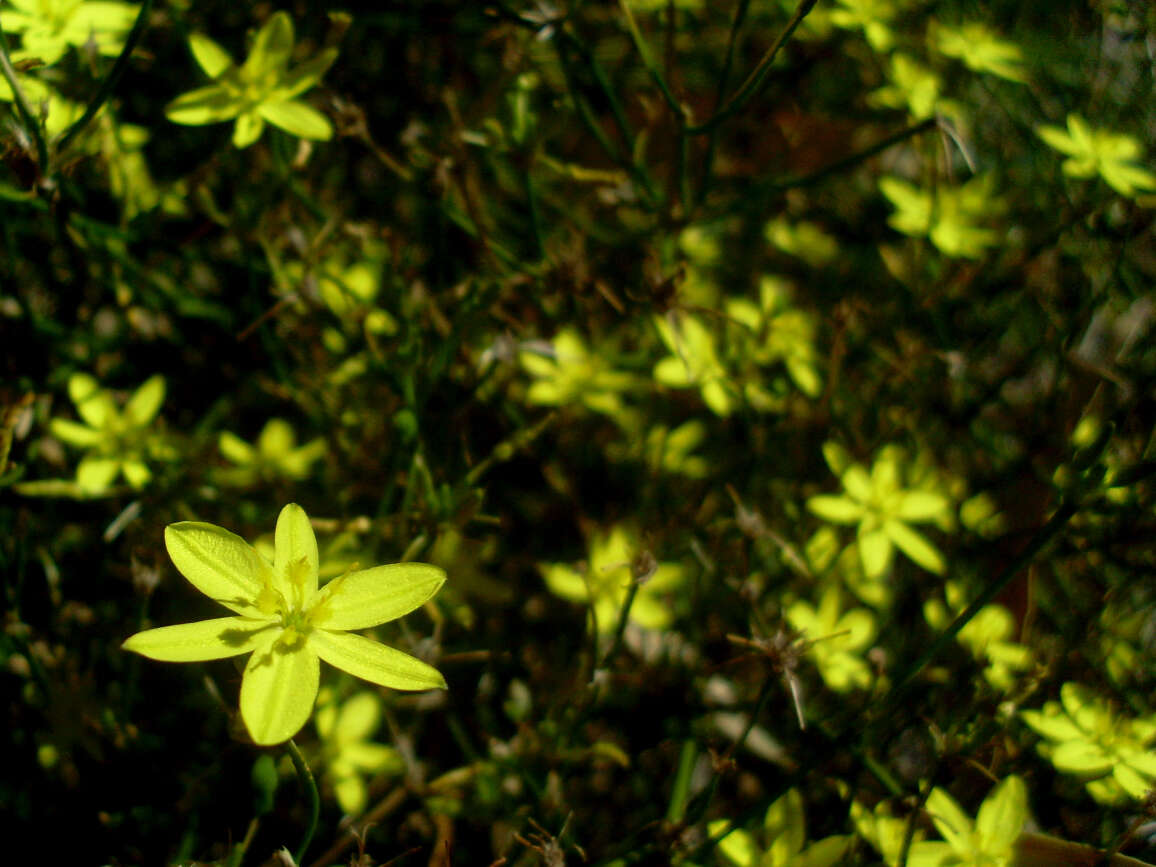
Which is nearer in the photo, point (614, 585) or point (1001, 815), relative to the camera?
point (1001, 815)

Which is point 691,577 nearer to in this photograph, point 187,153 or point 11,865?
point 11,865

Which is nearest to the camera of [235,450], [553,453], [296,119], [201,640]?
[201,640]

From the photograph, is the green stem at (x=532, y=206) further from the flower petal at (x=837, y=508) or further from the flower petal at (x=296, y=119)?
the flower petal at (x=837, y=508)

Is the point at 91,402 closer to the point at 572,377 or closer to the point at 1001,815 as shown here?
the point at 572,377

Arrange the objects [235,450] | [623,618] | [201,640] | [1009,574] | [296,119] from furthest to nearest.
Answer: [235,450]
[296,119]
[623,618]
[1009,574]
[201,640]

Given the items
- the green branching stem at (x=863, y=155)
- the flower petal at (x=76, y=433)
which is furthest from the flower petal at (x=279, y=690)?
the green branching stem at (x=863, y=155)

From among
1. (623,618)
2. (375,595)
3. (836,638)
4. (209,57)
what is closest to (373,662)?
(375,595)

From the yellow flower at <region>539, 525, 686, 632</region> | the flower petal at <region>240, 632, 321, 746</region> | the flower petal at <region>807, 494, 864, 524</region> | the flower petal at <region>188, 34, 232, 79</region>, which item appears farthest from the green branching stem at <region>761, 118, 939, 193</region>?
the flower petal at <region>240, 632, 321, 746</region>
